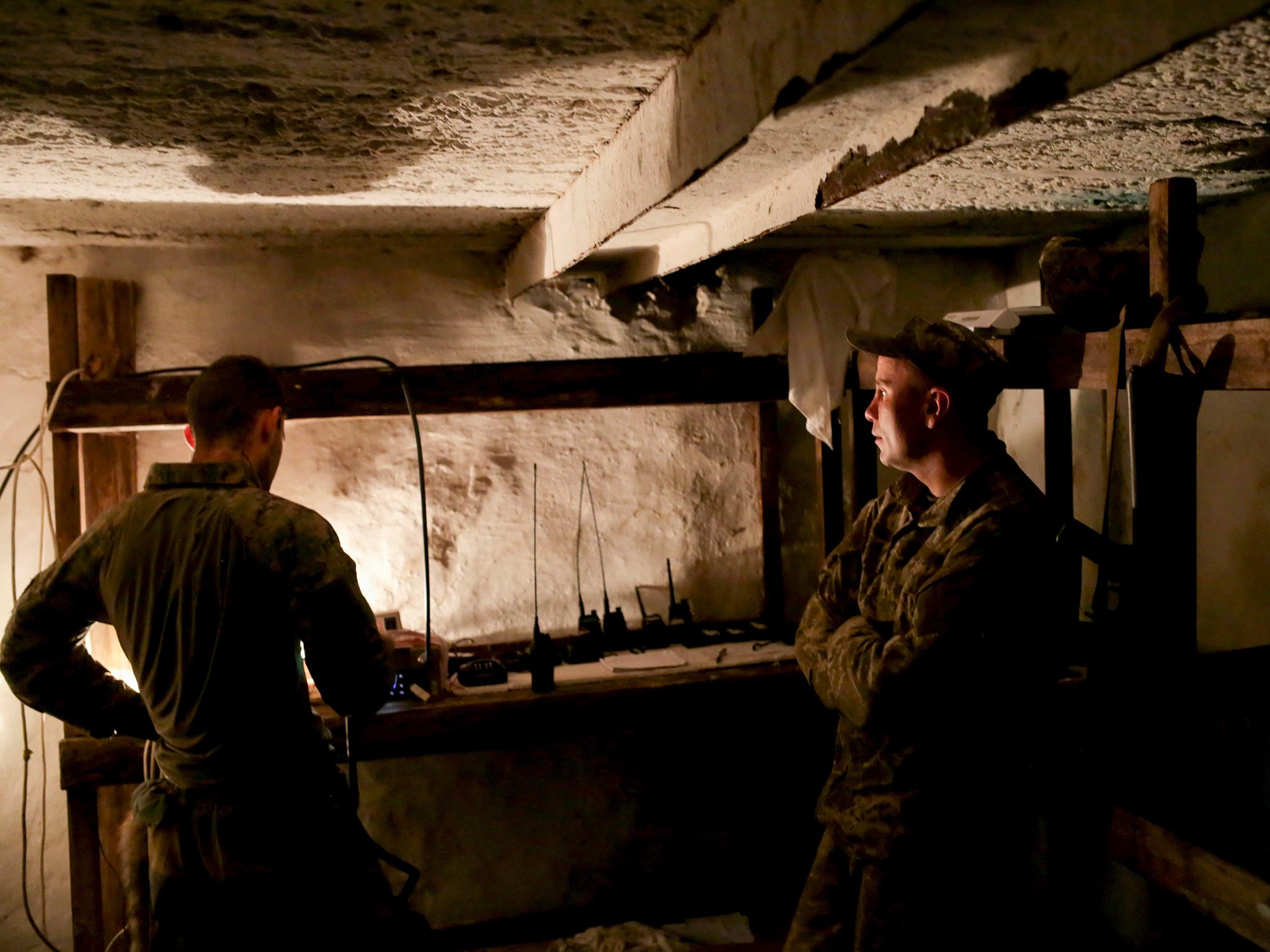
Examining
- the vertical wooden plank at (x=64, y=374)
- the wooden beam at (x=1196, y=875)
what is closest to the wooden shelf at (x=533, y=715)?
the vertical wooden plank at (x=64, y=374)

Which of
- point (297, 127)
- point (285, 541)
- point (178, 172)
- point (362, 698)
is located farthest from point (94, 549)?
point (297, 127)

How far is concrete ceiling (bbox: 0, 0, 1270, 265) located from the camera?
3.54ft

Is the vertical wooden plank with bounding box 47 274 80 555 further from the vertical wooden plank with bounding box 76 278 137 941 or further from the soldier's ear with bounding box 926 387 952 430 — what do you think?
the soldier's ear with bounding box 926 387 952 430

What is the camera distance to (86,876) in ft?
9.53

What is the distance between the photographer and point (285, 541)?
2.10 m

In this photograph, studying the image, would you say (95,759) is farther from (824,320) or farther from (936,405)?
(824,320)

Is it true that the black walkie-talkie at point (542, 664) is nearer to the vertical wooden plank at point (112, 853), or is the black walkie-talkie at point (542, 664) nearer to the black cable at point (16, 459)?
the vertical wooden plank at point (112, 853)

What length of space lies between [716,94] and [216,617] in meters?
1.51

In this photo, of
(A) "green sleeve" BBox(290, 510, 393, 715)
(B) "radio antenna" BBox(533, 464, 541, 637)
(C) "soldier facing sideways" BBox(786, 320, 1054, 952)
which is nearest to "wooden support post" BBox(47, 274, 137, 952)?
(A) "green sleeve" BBox(290, 510, 393, 715)

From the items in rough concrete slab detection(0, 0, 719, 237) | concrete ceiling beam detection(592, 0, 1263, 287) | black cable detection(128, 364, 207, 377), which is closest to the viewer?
concrete ceiling beam detection(592, 0, 1263, 287)

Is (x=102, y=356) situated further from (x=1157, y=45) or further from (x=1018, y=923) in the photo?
(x=1018, y=923)

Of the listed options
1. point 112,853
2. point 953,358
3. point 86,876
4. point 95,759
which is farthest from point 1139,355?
point 112,853

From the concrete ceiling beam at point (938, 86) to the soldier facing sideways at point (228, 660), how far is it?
109 centimetres

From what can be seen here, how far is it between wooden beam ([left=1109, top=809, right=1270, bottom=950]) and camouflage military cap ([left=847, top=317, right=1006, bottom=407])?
3.15 feet
